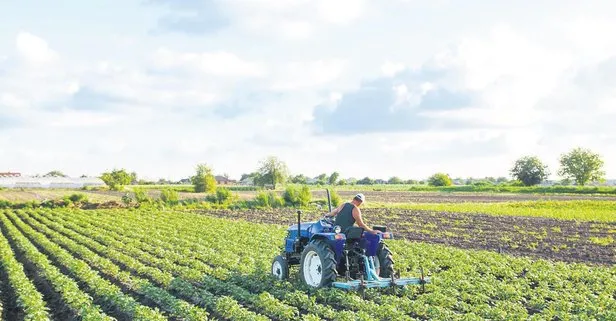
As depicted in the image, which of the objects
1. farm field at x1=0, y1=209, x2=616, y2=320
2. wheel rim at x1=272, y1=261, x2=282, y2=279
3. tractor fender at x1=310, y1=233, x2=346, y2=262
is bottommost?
farm field at x1=0, y1=209, x2=616, y2=320

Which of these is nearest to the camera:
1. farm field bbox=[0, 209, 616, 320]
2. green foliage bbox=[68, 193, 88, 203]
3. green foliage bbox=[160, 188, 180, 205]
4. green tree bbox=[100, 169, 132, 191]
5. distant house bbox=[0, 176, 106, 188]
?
farm field bbox=[0, 209, 616, 320]

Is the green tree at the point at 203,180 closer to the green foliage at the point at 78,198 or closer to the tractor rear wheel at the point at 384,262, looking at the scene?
the green foliage at the point at 78,198

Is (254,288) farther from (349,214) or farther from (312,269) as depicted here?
(349,214)

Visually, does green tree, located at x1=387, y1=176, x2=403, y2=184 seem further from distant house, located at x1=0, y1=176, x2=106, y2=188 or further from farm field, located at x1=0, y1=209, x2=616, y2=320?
farm field, located at x1=0, y1=209, x2=616, y2=320

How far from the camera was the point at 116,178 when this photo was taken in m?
106

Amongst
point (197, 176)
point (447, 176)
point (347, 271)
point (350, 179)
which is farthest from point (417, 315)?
point (350, 179)

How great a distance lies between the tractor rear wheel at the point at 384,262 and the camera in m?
12.6

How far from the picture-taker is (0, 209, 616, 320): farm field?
11062 millimetres

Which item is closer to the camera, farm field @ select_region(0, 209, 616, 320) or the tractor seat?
farm field @ select_region(0, 209, 616, 320)

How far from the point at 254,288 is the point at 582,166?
117829 millimetres

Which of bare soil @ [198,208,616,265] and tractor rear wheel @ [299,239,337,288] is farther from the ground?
tractor rear wheel @ [299,239,337,288]

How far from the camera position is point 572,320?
10516mm

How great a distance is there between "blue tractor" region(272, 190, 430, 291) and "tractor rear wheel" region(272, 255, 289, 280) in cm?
76

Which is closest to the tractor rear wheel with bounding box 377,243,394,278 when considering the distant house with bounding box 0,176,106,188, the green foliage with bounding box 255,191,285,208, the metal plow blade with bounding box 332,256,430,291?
the metal plow blade with bounding box 332,256,430,291
